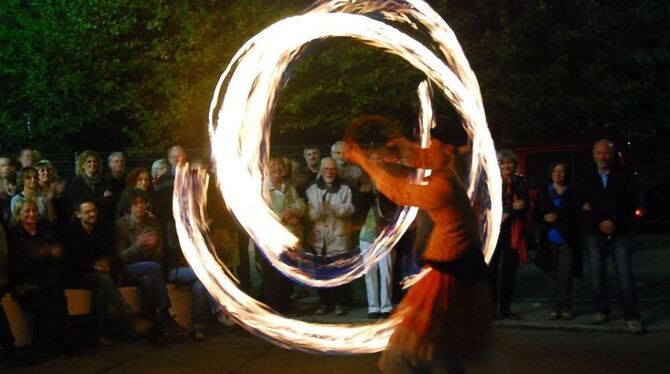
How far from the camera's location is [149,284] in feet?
30.3

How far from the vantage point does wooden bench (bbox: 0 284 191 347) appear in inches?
333

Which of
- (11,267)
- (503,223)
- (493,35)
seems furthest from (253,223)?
(493,35)

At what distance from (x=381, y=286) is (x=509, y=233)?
1401mm

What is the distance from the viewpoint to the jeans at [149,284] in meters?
9.23

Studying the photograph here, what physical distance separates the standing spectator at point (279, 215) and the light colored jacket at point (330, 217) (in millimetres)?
165

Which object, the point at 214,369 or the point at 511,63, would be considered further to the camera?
the point at 511,63

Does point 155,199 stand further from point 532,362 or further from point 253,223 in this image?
point 532,362

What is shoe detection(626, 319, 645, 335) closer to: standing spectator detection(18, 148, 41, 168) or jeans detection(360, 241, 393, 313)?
jeans detection(360, 241, 393, 313)

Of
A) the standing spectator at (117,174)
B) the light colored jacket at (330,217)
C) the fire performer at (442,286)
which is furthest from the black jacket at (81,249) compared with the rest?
the fire performer at (442,286)

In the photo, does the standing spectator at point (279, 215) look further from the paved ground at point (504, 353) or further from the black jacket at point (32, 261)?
the black jacket at point (32, 261)

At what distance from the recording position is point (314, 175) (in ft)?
35.5

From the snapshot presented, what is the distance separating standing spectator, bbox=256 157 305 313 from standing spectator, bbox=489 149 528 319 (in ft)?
6.76

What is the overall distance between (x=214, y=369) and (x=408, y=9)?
3952mm

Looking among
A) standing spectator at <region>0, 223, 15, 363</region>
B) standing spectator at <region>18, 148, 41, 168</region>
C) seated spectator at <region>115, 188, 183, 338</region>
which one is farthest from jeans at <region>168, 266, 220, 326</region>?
standing spectator at <region>18, 148, 41, 168</region>
